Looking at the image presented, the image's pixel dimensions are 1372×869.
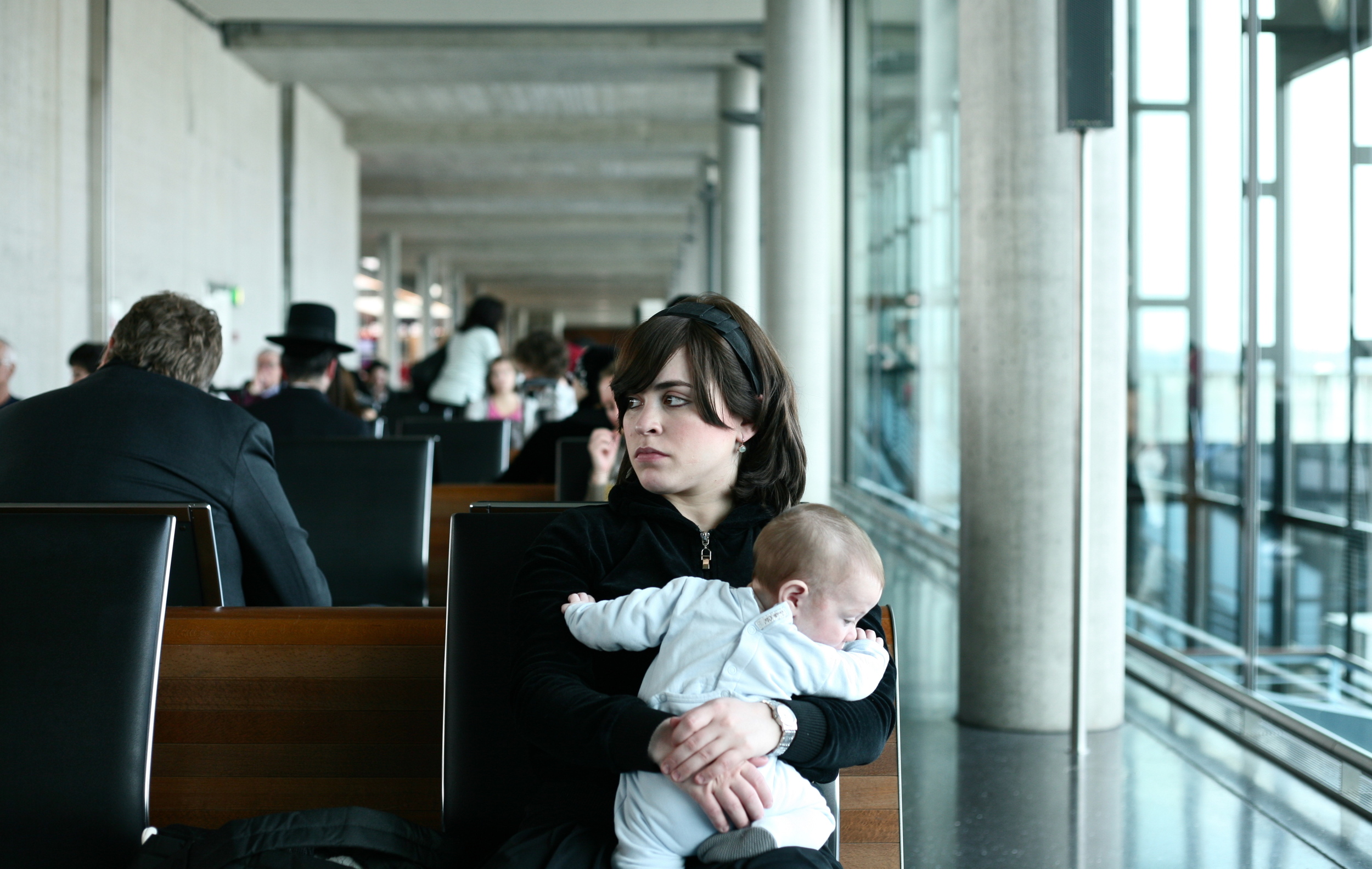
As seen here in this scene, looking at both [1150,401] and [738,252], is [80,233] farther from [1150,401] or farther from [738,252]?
[1150,401]

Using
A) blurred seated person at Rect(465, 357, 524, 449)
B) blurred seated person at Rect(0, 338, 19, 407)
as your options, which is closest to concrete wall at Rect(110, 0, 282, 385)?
blurred seated person at Rect(465, 357, 524, 449)

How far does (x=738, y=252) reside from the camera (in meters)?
15.5

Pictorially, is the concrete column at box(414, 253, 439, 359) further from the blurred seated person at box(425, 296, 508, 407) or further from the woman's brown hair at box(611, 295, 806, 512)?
the woman's brown hair at box(611, 295, 806, 512)

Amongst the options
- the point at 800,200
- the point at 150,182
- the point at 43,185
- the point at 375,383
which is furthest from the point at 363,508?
the point at 375,383

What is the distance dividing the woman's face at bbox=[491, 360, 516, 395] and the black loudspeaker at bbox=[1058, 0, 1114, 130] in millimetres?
4484

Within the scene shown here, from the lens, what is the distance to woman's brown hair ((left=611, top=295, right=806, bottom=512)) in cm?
186

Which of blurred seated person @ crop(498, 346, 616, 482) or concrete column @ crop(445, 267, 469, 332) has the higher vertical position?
concrete column @ crop(445, 267, 469, 332)

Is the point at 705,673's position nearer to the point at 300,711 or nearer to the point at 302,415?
the point at 300,711

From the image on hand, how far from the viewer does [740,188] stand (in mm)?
15648

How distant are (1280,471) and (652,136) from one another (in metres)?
16.2

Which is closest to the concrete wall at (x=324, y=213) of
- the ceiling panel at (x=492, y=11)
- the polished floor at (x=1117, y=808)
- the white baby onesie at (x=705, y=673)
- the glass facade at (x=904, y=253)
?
the ceiling panel at (x=492, y=11)

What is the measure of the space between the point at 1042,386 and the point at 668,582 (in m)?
2.73

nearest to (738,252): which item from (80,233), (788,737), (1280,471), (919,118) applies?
(919,118)

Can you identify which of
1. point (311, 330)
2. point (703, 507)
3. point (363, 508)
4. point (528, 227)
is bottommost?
point (363, 508)
